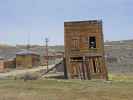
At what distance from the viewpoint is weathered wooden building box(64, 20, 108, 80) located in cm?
4081

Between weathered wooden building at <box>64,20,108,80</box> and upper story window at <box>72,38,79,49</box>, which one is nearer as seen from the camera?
weathered wooden building at <box>64,20,108,80</box>

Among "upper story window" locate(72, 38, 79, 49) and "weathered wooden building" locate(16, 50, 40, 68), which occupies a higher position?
"upper story window" locate(72, 38, 79, 49)

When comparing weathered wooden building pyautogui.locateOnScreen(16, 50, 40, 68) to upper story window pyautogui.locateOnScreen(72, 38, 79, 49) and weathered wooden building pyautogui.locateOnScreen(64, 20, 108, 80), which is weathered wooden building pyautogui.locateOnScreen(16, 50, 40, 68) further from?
upper story window pyautogui.locateOnScreen(72, 38, 79, 49)

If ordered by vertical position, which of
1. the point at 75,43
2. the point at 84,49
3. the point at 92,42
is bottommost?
the point at 84,49

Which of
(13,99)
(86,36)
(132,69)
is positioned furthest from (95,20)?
(13,99)

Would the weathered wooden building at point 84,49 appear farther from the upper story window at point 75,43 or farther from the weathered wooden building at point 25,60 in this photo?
the weathered wooden building at point 25,60

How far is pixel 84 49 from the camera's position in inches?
1633

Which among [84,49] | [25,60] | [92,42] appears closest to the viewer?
[84,49]

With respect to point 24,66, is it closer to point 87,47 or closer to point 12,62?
point 12,62

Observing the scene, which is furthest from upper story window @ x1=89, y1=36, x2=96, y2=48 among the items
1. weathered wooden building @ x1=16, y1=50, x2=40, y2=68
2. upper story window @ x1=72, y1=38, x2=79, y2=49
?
weathered wooden building @ x1=16, y1=50, x2=40, y2=68

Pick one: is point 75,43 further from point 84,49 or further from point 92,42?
point 92,42

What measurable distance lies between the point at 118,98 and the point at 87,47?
2241 cm

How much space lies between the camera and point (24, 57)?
6725 centimetres

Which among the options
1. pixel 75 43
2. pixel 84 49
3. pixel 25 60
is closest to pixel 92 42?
pixel 84 49
